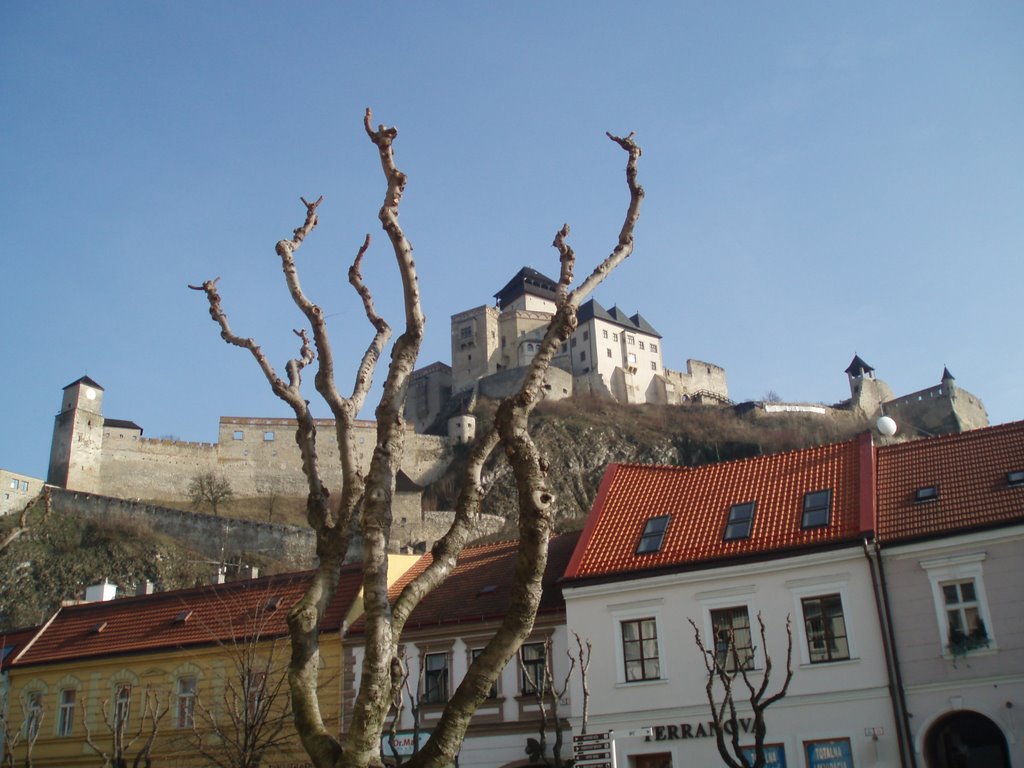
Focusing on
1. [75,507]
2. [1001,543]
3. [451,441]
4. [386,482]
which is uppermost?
[451,441]

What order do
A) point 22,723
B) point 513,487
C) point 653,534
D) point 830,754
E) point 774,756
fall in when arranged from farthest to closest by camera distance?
point 513,487, point 22,723, point 653,534, point 774,756, point 830,754

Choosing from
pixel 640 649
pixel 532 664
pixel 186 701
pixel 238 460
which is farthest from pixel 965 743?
pixel 238 460

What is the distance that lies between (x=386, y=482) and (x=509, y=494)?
3031 inches

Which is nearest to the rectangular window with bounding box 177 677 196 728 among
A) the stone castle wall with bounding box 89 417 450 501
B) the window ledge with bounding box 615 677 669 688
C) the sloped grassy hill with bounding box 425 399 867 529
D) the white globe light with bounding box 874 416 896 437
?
the window ledge with bounding box 615 677 669 688

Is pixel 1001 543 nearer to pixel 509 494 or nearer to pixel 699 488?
pixel 699 488

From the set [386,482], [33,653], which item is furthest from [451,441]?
[386,482]

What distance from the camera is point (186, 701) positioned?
29.1 m

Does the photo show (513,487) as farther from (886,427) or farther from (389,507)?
(389,507)

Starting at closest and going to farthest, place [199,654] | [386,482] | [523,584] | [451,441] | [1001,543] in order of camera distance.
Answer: [523,584] → [386,482] → [1001,543] → [199,654] → [451,441]

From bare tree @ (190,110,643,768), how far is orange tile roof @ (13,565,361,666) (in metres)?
19.6

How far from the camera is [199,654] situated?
29281 millimetres

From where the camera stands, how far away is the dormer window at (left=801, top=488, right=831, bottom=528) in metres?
23.5

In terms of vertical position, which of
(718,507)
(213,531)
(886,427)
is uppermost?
(213,531)

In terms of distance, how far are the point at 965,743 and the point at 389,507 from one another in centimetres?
1644
